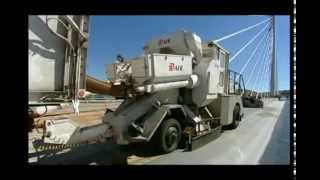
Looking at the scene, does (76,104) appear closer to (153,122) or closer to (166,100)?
(153,122)

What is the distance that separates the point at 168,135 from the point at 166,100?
1.81ft

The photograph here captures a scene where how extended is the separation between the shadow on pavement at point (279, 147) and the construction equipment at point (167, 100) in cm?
90

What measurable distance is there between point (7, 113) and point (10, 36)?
84 centimetres

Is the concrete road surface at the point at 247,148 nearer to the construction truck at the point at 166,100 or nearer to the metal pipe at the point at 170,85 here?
the construction truck at the point at 166,100

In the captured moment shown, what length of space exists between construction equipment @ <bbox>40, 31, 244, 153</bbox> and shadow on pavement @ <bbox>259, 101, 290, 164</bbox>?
2.95ft

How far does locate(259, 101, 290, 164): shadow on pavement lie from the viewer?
3.88 meters

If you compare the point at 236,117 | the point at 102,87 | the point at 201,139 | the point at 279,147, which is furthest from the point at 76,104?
the point at 236,117

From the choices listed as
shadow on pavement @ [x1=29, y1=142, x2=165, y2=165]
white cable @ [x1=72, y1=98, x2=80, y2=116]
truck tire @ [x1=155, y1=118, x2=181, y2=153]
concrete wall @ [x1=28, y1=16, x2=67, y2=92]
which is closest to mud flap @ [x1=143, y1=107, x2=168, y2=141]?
truck tire @ [x1=155, y1=118, x2=181, y2=153]

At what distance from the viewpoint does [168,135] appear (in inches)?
174

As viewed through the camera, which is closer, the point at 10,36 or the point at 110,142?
the point at 10,36

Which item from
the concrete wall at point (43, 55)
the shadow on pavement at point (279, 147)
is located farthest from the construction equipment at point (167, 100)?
the shadow on pavement at point (279, 147)

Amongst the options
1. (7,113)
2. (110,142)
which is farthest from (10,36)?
(110,142)
